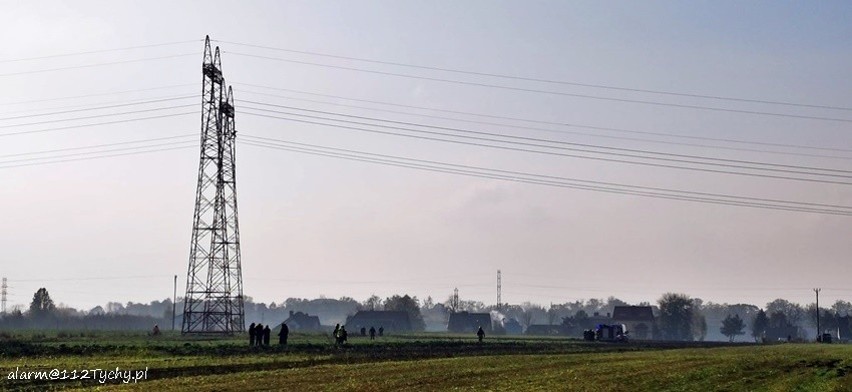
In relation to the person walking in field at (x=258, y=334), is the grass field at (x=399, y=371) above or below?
below

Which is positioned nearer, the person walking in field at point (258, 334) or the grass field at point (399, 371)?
the grass field at point (399, 371)

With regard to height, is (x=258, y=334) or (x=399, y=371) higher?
(x=258, y=334)

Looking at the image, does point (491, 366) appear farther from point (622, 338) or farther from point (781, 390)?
point (622, 338)

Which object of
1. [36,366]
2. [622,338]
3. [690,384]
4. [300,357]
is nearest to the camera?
[690,384]

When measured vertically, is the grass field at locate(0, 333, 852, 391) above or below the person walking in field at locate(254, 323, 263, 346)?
below

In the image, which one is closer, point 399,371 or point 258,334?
point 399,371

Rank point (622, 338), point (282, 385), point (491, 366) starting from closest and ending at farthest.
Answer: point (282, 385) → point (491, 366) → point (622, 338)

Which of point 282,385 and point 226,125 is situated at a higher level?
point 226,125

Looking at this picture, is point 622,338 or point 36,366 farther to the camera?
point 622,338

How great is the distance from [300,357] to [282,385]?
17320 mm

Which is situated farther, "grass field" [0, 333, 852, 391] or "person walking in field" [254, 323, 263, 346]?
"person walking in field" [254, 323, 263, 346]

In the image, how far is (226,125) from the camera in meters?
92.1

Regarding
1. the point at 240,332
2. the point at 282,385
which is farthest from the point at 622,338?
the point at 282,385

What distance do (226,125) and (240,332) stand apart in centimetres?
1874
